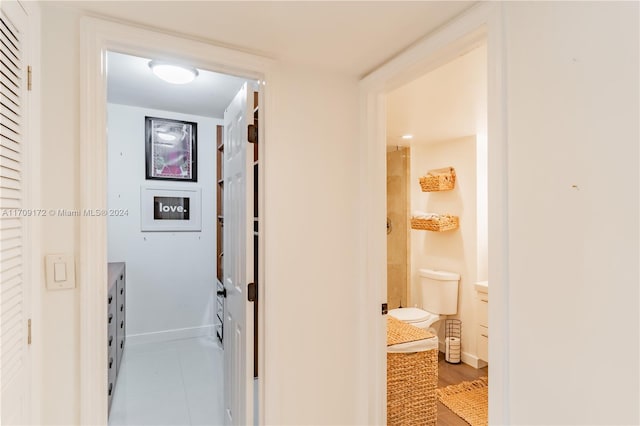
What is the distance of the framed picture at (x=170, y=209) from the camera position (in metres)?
3.55

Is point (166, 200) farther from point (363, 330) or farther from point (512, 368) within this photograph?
point (512, 368)

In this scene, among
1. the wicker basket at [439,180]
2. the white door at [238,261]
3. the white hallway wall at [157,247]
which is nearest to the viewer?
the white door at [238,261]

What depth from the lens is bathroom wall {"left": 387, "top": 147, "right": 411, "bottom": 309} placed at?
4.09m

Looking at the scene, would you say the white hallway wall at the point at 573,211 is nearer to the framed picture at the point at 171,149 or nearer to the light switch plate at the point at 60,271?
the light switch plate at the point at 60,271

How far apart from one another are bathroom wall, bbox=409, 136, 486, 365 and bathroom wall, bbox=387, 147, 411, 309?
13cm

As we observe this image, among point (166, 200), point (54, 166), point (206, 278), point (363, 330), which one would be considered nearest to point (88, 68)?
point (54, 166)

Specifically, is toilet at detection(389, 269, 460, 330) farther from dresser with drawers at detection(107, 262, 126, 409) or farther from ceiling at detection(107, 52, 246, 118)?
ceiling at detection(107, 52, 246, 118)

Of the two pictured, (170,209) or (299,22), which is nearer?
(299,22)

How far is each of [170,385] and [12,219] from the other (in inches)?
88.6

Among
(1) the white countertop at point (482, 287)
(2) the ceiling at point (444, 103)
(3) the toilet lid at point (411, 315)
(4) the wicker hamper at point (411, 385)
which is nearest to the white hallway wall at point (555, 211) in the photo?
(2) the ceiling at point (444, 103)

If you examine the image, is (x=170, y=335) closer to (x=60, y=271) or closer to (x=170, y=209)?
(x=170, y=209)

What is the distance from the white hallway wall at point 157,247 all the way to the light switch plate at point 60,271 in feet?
7.63

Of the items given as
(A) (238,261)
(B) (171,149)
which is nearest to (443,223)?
(A) (238,261)

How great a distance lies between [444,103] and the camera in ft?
8.24
